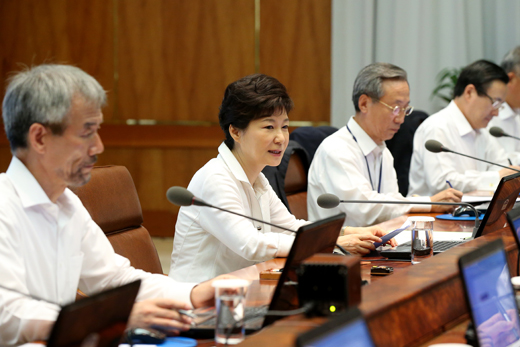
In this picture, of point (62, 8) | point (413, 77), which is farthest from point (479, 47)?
point (62, 8)

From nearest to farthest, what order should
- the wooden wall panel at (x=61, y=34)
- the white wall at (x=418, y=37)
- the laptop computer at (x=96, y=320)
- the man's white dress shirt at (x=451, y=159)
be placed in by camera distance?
1. the laptop computer at (x=96, y=320)
2. the man's white dress shirt at (x=451, y=159)
3. the white wall at (x=418, y=37)
4. the wooden wall panel at (x=61, y=34)

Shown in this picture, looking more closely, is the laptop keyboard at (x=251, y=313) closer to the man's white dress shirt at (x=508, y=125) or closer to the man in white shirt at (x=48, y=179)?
the man in white shirt at (x=48, y=179)

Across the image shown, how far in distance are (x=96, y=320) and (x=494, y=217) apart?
5.22 ft

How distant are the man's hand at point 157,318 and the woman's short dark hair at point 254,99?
1.08 m

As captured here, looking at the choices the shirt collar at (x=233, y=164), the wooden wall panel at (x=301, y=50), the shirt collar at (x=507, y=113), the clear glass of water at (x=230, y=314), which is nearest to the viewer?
the clear glass of water at (x=230, y=314)

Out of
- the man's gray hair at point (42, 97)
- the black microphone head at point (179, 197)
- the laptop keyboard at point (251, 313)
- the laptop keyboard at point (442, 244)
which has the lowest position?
the laptop keyboard at point (442, 244)

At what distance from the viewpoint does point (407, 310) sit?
1.31 meters

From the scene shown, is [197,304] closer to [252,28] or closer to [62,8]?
[252,28]

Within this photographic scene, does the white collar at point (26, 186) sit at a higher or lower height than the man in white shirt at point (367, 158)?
higher

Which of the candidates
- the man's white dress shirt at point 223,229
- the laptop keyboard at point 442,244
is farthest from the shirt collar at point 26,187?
the laptop keyboard at point 442,244

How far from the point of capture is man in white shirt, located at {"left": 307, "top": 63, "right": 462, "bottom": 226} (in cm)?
308

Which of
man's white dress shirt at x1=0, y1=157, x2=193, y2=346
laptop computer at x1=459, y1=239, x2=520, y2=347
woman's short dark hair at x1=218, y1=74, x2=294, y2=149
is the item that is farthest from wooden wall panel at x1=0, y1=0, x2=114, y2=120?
laptop computer at x1=459, y1=239, x2=520, y2=347

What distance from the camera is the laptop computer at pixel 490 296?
44.6 inches

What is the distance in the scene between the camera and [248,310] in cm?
142
